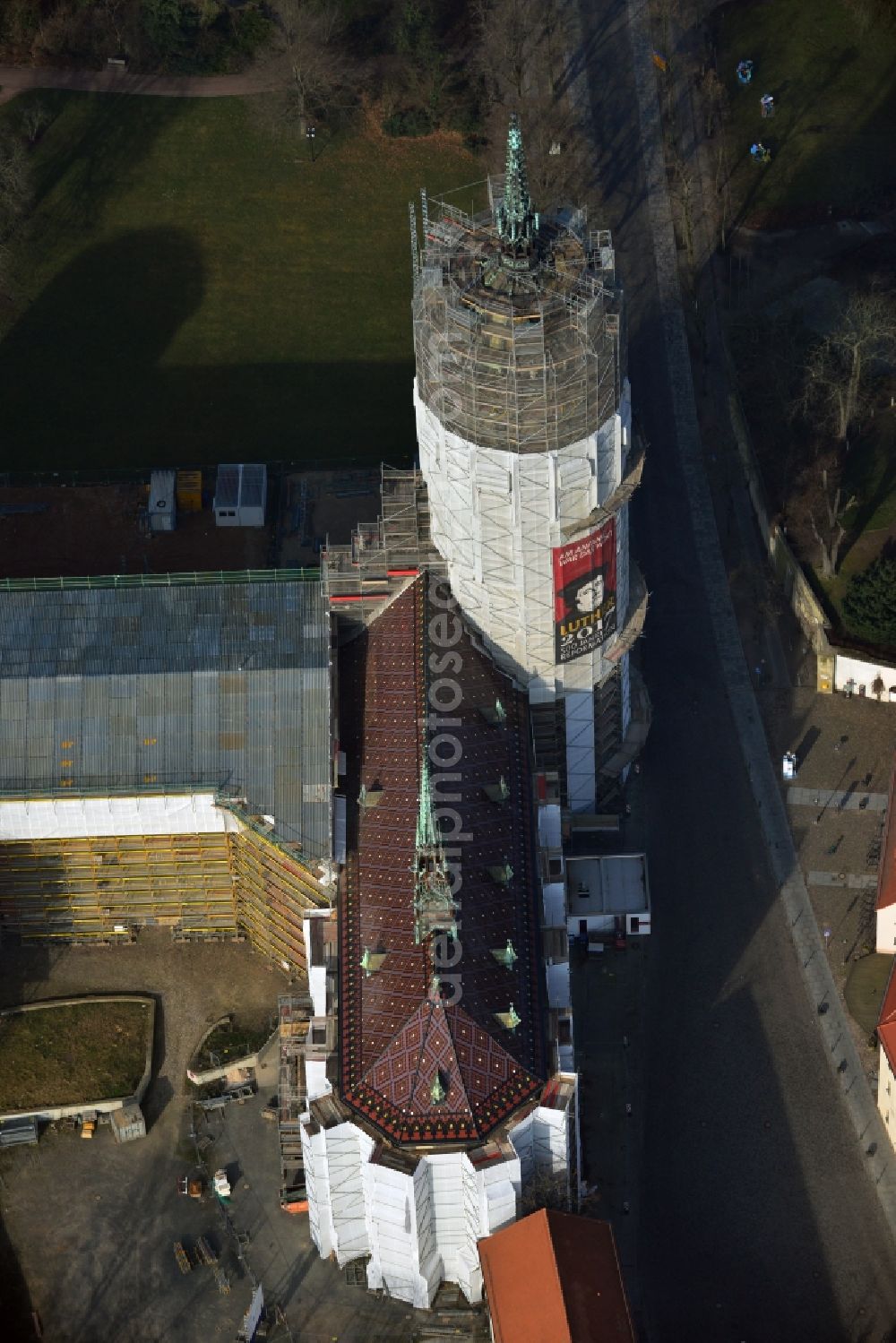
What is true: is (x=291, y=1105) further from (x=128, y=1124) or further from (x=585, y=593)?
(x=585, y=593)

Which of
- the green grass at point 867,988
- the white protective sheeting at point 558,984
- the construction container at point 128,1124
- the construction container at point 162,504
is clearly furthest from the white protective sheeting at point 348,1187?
the construction container at point 162,504

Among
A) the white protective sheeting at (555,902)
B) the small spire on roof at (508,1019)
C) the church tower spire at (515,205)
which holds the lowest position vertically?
the white protective sheeting at (555,902)

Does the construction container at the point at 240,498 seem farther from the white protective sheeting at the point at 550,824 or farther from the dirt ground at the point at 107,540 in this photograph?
the white protective sheeting at the point at 550,824

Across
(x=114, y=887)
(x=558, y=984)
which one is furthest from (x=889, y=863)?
(x=114, y=887)

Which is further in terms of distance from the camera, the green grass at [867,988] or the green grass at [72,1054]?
the green grass at [867,988]

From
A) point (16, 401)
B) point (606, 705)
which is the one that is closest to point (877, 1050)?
point (606, 705)

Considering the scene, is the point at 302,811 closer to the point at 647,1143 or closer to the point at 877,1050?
the point at 647,1143
